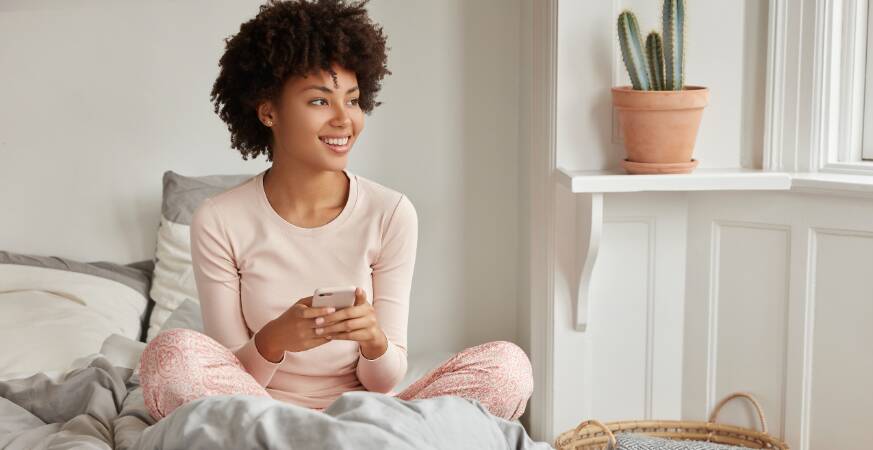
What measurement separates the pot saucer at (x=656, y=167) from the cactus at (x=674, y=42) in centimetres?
16

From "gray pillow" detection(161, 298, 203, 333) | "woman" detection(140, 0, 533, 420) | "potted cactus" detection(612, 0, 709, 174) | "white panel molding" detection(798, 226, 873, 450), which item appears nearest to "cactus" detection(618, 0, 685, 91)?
"potted cactus" detection(612, 0, 709, 174)

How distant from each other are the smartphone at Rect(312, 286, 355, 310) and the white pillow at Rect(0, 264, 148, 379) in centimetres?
91

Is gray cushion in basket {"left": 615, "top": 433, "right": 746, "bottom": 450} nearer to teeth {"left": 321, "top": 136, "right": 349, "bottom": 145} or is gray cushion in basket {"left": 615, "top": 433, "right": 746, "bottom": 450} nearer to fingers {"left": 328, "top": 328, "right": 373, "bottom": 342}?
fingers {"left": 328, "top": 328, "right": 373, "bottom": 342}

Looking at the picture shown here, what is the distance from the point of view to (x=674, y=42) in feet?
7.01

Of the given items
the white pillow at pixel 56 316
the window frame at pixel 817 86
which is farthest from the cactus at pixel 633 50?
the white pillow at pixel 56 316

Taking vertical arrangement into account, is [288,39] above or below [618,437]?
above

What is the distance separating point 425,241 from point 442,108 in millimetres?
369

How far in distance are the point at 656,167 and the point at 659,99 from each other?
141 mm

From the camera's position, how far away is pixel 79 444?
1693 millimetres

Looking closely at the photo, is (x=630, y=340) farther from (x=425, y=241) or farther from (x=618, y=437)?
(x=425, y=241)

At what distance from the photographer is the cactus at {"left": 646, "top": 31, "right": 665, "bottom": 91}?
2145mm

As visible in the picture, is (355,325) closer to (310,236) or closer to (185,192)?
(310,236)

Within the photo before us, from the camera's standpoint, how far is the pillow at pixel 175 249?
2.64 metres

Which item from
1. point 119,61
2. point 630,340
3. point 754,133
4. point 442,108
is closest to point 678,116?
point 754,133
